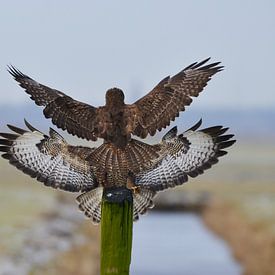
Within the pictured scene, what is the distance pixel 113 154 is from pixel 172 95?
0.78m

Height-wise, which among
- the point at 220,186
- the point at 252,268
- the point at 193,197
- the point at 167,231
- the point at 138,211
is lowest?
the point at 138,211

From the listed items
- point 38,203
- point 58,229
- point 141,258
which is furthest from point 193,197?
point 141,258

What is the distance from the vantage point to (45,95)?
23.1 ft

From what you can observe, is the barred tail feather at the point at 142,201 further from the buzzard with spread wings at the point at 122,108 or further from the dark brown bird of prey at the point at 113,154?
the buzzard with spread wings at the point at 122,108

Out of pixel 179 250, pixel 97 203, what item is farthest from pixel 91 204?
pixel 179 250

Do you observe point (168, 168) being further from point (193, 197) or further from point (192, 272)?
point (193, 197)

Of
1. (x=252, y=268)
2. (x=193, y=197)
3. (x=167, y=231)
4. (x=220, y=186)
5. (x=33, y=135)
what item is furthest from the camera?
(x=220, y=186)

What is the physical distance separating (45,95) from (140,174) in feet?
2.84

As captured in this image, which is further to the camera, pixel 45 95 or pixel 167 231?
pixel 167 231

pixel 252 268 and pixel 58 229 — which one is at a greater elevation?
pixel 58 229

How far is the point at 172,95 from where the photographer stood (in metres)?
7.22

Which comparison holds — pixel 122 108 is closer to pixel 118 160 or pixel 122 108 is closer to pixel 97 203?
pixel 118 160

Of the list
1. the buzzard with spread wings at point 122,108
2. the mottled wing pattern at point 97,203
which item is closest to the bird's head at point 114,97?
the buzzard with spread wings at point 122,108

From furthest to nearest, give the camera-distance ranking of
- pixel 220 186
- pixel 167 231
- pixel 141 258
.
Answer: pixel 220 186
pixel 167 231
pixel 141 258
